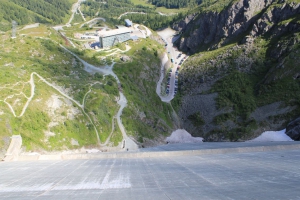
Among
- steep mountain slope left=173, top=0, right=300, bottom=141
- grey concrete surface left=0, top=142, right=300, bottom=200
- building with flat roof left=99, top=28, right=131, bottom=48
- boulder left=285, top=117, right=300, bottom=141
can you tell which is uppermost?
building with flat roof left=99, top=28, right=131, bottom=48

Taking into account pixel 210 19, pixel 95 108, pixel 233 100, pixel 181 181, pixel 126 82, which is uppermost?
pixel 210 19

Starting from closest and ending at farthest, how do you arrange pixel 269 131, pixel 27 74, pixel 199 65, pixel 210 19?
pixel 27 74, pixel 269 131, pixel 199 65, pixel 210 19

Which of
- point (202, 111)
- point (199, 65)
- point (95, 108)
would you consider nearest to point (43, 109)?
point (95, 108)

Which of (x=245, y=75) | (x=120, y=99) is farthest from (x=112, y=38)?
(x=245, y=75)

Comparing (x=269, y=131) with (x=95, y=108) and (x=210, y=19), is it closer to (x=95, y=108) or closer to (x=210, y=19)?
(x=95, y=108)

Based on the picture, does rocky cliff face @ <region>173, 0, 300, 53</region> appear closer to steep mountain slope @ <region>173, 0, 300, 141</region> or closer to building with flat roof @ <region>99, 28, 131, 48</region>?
steep mountain slope @ <region>173, 0, 300, 141</region>

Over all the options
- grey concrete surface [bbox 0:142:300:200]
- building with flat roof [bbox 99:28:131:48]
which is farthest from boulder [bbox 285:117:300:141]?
building with flat roof [bbox 99:28:131:48]

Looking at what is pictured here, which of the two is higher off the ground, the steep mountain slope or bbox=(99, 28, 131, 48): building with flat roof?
bbox=(99, 28, 131, 48): building with flat roof

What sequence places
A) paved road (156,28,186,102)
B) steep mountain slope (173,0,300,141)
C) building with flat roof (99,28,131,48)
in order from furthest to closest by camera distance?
building with flat roof (99,28,131,48)
paved road (156,28,186,102)
steep mountain slope (173,0,300,141)
